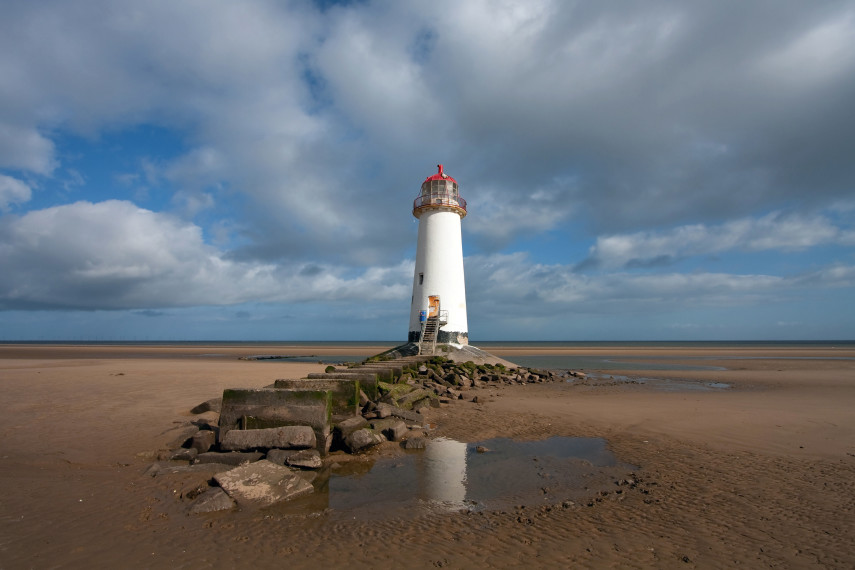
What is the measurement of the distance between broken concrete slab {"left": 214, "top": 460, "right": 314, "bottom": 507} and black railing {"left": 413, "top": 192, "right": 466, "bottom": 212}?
19.0 meters

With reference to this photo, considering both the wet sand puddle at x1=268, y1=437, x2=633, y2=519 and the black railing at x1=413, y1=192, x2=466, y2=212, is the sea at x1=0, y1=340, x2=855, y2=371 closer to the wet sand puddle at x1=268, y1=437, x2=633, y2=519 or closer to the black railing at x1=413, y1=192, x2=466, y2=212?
the black railing at x1=413, y1=192, x2=466, y2=212

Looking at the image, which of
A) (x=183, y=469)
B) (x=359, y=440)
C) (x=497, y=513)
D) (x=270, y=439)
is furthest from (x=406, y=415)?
(x=497, y=513)

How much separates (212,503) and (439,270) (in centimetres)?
1897

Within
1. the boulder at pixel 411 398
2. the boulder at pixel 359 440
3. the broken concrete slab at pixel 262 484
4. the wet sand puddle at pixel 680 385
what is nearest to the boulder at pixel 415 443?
the boulder at pixel 359 440

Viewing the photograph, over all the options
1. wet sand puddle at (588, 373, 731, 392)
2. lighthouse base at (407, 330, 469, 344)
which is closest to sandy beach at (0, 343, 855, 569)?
wet sand puddle at (588, 373, 731, 392)

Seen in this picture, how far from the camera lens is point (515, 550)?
438 cm

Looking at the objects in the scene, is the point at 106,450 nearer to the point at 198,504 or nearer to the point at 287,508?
the point at 198,504

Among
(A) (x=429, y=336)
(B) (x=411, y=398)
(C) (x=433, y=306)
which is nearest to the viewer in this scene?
(B) (x=411, y=398)

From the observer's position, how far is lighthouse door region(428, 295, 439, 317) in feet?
77.6

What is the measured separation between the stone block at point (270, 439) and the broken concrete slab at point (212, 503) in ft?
5.10

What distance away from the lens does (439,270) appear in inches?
938

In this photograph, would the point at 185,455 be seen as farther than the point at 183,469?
Yes

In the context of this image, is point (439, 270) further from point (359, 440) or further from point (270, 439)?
point (270, 439)

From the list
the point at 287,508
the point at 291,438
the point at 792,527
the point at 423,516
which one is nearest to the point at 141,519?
the point at 287,508
